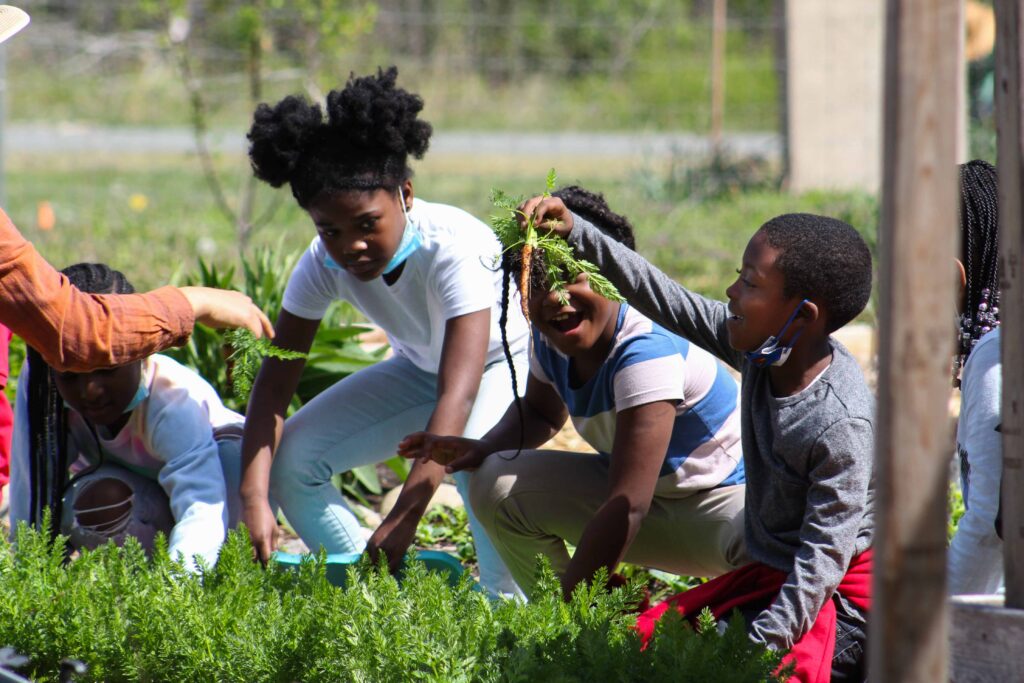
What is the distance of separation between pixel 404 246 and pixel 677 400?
3.18ft

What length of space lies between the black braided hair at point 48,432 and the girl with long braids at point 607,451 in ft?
3.90

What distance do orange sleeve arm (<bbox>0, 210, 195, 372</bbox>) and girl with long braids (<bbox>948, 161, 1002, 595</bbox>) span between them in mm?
1908

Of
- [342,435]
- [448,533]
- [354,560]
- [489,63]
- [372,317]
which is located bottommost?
[448,533]

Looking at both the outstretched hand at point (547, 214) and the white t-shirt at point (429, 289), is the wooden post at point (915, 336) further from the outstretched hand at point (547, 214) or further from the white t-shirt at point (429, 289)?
the white t-shirt at point (429, 289)

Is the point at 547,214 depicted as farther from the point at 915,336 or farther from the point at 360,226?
the point at 915,336

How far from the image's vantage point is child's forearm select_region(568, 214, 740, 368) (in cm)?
283

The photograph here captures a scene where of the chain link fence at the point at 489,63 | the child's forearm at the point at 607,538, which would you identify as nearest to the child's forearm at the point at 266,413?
the child's forearm at the point at 607,538

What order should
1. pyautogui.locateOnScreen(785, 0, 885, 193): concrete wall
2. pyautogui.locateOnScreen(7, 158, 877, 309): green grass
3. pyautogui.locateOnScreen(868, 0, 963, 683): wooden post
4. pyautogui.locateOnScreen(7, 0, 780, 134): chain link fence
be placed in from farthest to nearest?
pyautogui.locateOnScreen(7, 0, 780, 134): chain link fence
pyautogui.locateOnScreen(785, 0, 885, 193): concrete wall
pyautogui.locateOnScreen(7, 158, 877, 309): green grass
pyautogui.locateOnScreen(868, 0, 963, 683): wooden post

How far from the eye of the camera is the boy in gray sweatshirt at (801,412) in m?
2.59

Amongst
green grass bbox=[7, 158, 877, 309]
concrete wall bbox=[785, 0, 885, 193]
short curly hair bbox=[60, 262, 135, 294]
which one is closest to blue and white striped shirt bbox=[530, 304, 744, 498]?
short curly hair bbox=[60, 262, 135, 294]

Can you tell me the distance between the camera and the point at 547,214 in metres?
2.70

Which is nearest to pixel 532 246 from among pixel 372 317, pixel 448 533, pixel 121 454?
pixel 372 317

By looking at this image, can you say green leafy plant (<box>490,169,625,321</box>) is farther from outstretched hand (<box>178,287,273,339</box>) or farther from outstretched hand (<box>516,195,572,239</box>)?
outstretched hand (<box>178,287,273,339</box>)

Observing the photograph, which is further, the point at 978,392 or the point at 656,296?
the point at 656,296
